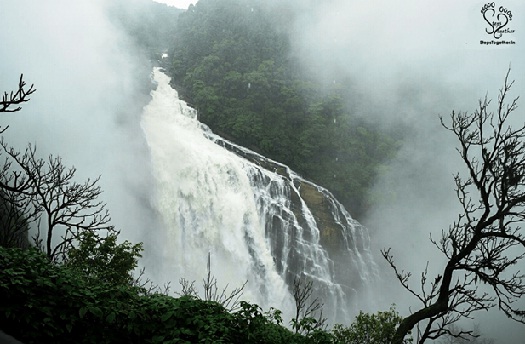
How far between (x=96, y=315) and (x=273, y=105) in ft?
124

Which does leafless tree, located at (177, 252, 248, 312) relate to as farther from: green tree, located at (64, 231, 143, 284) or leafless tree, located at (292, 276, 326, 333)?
green tree, located at (64, 231, 143, 284)

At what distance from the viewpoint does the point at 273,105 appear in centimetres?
4072

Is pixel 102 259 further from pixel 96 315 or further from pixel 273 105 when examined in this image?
pixel 273 105

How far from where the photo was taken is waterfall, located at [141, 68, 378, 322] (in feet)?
75.5

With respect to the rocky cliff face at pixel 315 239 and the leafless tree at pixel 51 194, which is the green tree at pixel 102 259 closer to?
the leafless tree at pixel 51 194

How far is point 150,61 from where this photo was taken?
48406mm

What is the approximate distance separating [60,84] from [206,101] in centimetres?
1365

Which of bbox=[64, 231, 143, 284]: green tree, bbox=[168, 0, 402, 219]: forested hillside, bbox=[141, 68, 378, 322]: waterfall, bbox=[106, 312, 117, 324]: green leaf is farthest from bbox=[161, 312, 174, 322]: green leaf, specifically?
bbox=[168, 0, 402, 219]: forested hillside

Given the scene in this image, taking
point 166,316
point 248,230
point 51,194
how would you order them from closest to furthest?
point 166,316 < point 51,194 < point 248,230

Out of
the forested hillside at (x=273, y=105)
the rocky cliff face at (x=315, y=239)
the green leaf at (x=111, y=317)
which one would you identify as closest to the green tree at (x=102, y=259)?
the green leaf at (x=111, y=317)

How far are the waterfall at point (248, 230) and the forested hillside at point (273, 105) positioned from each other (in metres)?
6.64

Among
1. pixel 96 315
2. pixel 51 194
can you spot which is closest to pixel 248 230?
pixel 51 194

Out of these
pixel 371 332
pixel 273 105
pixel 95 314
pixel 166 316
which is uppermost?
pixel 273 105

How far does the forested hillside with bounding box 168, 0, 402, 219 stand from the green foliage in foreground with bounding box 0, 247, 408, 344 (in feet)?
106
